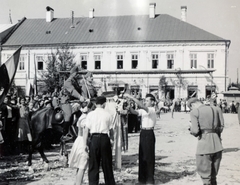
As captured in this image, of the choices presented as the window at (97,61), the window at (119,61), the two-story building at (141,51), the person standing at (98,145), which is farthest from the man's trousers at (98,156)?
the window at (97,61)

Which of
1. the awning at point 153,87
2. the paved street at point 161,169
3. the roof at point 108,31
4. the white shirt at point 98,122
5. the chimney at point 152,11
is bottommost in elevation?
the paved street at point 161,169

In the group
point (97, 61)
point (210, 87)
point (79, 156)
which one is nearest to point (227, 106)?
point (210, 87)

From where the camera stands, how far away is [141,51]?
126 ft

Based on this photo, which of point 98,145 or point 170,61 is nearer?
point 98,145

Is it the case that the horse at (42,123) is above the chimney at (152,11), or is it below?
below

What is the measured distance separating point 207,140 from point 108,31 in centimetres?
3547

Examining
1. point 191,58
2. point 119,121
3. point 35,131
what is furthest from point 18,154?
point 191,58

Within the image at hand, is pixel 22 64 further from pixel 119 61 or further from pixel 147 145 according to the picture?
pixel 147 145

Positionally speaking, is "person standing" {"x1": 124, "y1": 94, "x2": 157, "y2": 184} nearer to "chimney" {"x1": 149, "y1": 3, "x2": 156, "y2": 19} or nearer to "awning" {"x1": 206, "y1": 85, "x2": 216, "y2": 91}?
"awning" {"x1": 206, "y1": 85, "x2": 216, "y2": 91}

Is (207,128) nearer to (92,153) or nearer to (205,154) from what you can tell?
(205,154)

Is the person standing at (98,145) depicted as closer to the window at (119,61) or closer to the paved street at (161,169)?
the paved street at (161,169)

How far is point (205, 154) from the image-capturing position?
20.4ft

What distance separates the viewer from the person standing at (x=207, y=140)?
621 cm

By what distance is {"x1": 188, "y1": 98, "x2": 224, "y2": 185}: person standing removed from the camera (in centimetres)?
621
